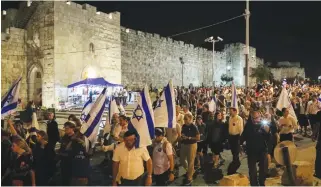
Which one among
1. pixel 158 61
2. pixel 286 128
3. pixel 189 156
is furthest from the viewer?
pixel 158 61

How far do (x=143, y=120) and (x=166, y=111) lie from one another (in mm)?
1153

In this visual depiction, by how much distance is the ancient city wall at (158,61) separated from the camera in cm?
Result: 2642

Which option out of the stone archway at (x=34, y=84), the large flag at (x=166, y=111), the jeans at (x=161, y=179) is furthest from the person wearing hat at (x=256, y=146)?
the stone archway at (x=34, y=84)

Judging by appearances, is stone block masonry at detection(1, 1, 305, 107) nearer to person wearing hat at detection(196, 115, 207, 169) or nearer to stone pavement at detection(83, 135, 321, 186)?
stone pavement at detection(83, 135, 321, 186)

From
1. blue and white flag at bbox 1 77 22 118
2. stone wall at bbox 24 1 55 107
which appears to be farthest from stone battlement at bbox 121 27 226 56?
blue and white flag at bbox 1 77 22 118

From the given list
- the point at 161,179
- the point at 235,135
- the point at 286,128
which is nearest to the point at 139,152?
the point at 161,179

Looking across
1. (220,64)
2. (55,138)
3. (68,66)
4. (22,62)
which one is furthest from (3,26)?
(220,64)

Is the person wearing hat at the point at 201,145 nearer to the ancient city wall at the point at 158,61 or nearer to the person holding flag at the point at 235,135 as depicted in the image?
the person holding flag at the point at 235,135

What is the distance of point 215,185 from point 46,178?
3102mm

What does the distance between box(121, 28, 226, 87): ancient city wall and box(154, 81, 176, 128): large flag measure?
19.4 metres

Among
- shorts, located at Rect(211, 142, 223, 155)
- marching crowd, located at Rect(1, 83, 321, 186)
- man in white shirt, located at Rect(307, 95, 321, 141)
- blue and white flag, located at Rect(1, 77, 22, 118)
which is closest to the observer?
marching crowd, located at Rect(1, 83, 321, 186)

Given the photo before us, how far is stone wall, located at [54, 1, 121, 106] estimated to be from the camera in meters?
18.0

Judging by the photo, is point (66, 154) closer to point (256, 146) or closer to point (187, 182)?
point (187, 182)

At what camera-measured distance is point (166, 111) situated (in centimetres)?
655
